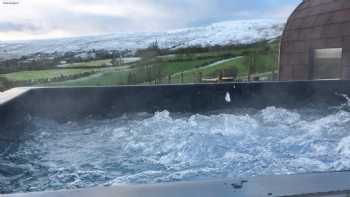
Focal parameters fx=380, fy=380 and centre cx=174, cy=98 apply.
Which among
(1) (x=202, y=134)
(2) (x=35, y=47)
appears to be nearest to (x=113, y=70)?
(2) (x=35, y=47)

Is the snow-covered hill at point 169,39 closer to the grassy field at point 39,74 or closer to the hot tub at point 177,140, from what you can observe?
the grassy field at point 39,74

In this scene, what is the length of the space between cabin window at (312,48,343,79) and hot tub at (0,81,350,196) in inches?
72.0

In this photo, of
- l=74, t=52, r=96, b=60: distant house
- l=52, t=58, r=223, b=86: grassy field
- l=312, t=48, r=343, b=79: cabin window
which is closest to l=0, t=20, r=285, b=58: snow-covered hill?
l=74, t=52, r=96, b=60: distant house

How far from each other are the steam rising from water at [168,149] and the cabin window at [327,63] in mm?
2738

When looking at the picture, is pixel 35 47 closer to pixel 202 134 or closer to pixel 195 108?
pixel 195 108

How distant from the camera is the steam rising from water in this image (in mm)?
1896

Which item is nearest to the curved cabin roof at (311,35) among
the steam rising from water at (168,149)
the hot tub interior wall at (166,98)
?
the hot tub interior wall at (166,98)

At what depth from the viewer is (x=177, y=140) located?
2676mm

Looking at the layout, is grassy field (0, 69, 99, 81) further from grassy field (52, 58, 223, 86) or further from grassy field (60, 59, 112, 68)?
grassy field (52, 58, 223, 86)

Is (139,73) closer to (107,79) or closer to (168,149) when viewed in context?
(107,79)

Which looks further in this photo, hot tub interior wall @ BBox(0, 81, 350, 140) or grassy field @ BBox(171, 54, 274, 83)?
grassy field @ BBox(171, 54, 274, 83)

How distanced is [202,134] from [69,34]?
4.23 m

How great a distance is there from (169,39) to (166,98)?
3.76 metres

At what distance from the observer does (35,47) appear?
207 inches
